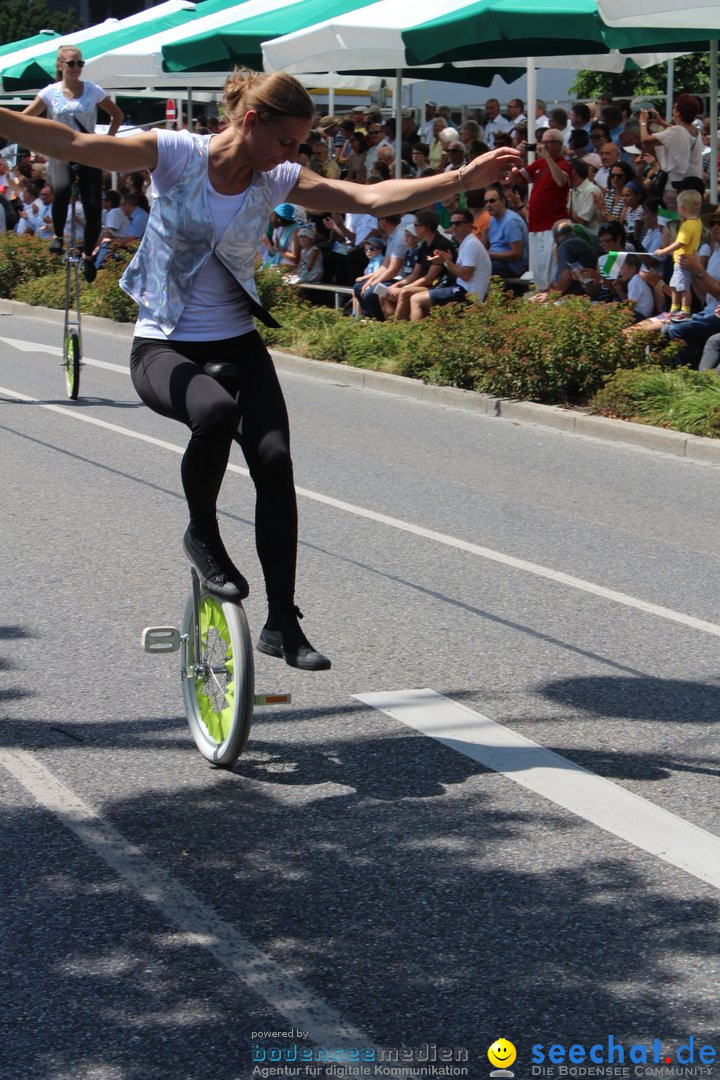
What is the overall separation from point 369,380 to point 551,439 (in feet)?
11.1

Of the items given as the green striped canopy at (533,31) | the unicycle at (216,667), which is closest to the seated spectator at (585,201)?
the green striped canopy at (533,31)

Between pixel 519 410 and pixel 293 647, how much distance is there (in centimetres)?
858

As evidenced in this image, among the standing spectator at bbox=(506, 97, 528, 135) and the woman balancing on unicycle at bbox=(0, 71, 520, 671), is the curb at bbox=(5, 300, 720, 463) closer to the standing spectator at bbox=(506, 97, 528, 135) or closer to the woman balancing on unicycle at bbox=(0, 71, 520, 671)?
the woman balancing on unicycle at bbox=(0, 71, 520, 671)

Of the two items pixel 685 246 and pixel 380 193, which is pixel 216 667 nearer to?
pixel 380 193

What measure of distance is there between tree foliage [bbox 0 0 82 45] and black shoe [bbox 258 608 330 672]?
209ft

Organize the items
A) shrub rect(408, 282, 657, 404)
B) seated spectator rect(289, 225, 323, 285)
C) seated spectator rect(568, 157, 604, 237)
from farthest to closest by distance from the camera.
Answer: seated spectator rect(289, 225, 323, 285)
seated spectator rect(568, 157, 604, 237)
shrub rect(408, 282, 657, 404)

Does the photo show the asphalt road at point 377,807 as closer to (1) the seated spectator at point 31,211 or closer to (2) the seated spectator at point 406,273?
(2) the seated spectator at point 406,273

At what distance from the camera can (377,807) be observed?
475 cm

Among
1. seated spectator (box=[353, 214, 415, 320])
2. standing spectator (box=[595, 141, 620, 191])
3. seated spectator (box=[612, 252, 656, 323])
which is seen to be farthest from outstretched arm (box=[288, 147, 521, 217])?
standing spectator (box=[595, 141, 620, 191])

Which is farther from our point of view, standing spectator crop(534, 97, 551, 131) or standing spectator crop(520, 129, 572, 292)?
standing spectator crop(534, 97, 551, 131)

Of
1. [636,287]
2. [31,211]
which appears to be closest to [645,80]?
[31,211]

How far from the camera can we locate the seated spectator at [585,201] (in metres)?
16.5

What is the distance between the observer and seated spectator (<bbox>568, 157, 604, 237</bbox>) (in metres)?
16.5

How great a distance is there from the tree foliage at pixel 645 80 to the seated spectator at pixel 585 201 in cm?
2049
